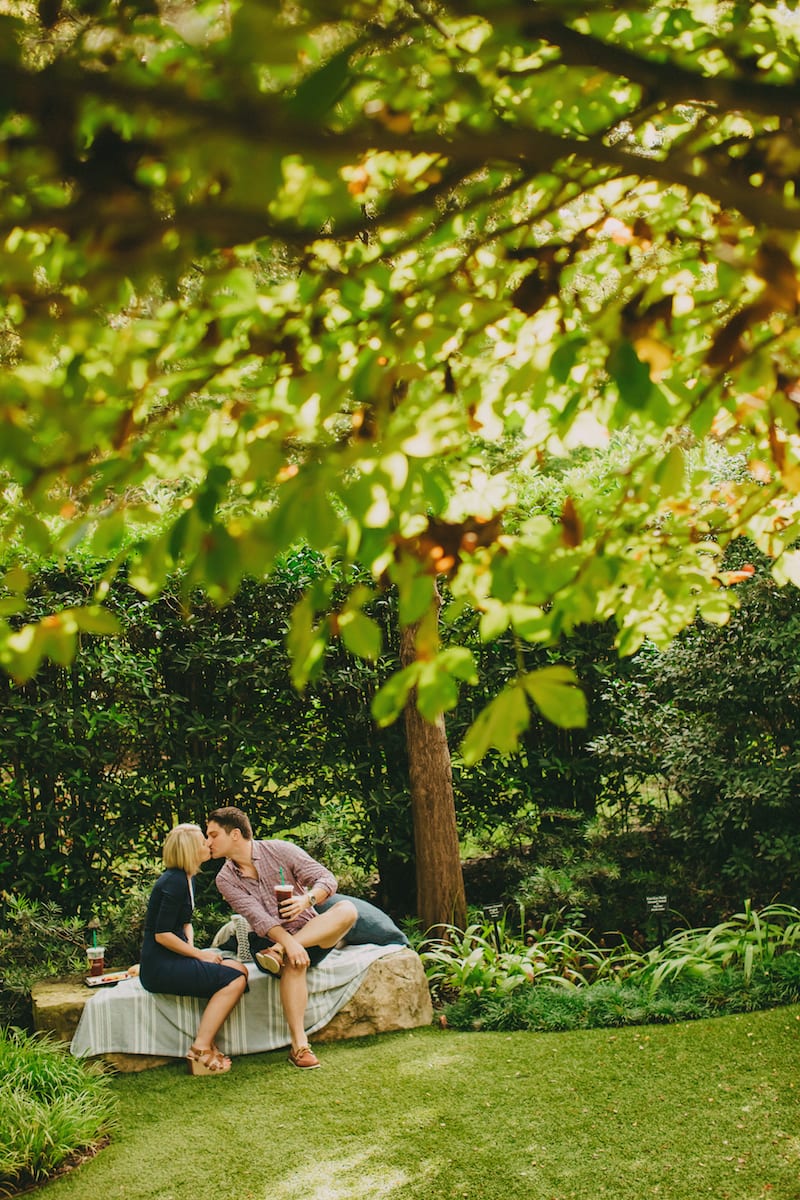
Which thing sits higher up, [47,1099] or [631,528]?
[631,528]

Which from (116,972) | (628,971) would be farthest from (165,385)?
(628,971)

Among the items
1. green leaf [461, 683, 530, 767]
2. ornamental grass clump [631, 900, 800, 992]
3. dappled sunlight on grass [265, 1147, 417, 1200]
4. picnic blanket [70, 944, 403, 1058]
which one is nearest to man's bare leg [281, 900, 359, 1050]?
picnic blanket [70, 944, 403, 1058]

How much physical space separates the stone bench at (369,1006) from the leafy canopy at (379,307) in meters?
3.60

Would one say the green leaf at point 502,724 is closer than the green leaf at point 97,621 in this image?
Yes

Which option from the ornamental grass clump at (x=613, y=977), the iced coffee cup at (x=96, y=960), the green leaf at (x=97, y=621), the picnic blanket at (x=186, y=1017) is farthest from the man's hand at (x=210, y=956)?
the green leaf at (x=97, y=621)

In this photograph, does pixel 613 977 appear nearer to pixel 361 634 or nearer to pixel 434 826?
pixel 434 826

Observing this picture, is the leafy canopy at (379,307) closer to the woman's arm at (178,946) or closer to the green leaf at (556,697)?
the green leaf at (556,697)

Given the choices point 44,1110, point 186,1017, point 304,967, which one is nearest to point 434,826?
point 304,967

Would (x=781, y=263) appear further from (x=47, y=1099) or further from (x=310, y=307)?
(x=47, y=1099)

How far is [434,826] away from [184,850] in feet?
6.59

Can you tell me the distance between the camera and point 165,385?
2.05 metres

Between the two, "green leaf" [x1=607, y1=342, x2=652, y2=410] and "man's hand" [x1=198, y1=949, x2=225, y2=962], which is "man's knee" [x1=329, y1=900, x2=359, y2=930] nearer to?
"man's hand" [x1=198, y1=949, x2=225, y2=962]

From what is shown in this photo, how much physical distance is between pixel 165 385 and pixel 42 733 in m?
5.06

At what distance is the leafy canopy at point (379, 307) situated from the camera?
1.44 meters
